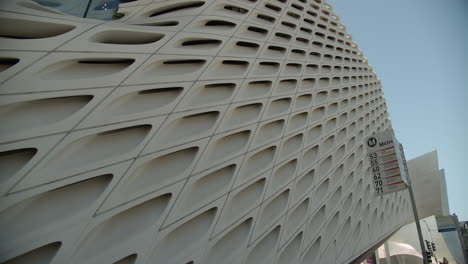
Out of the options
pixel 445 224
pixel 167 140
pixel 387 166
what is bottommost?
pixel 445 224

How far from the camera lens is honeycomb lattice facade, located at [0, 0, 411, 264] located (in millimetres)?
5387

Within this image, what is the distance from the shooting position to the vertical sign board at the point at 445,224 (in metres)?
36.9

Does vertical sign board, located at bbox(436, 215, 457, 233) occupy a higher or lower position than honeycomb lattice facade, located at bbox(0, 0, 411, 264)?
lower

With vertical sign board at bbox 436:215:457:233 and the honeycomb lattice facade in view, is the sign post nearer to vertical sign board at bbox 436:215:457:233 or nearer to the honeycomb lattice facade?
the honeycomb lattice facade

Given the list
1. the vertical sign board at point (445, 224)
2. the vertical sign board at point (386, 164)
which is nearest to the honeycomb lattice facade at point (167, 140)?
the vertical sign board at point (386, 164)

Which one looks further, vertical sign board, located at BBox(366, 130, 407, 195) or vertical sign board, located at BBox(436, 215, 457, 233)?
vertical sign board, located at BBox(436, 215, 457, 233)

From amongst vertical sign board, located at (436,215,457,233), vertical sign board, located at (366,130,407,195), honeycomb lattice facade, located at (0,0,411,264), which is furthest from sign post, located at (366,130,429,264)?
vertical sign board, located at (436,215,457,233)

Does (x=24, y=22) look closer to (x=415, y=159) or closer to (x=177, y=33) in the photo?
(x=177, y=33)

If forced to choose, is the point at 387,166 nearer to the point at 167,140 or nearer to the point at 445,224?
the point at 167,140

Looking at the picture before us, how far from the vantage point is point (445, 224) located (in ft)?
122

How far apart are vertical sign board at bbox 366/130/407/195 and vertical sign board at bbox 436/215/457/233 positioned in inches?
1473

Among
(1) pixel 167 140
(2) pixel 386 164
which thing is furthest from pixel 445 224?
(1) pixel 167 140

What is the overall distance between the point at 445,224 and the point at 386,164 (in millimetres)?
38723

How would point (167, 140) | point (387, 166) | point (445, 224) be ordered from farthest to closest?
point (445, 224) < point (387, 166) < point (167, 140)
